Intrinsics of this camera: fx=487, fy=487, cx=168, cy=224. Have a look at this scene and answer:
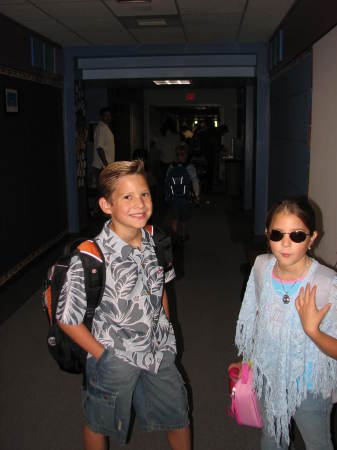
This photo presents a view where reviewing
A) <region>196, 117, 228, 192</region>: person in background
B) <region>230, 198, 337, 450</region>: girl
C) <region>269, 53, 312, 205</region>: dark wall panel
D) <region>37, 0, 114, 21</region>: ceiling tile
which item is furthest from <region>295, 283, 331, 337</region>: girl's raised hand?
<region>196, 117, 228, 192</region>: person in background

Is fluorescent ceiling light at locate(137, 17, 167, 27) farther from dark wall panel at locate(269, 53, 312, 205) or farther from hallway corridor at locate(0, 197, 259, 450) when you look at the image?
hallway corridor at locate(0, 197, 259, 450)

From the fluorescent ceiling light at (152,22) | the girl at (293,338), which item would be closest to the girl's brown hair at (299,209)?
the girl at (293,338)

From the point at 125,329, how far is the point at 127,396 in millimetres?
252

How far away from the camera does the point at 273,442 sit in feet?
6.28

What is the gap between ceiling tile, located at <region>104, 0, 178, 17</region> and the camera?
16.0 feet

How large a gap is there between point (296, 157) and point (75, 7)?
2.74 meters

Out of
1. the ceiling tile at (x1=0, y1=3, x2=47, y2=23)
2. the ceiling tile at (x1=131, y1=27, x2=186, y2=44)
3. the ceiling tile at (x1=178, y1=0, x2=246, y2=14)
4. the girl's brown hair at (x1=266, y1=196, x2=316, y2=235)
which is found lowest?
the girl's brown hair at (x1=266, y1=196, x2=316, y2=235)

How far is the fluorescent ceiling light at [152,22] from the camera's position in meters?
5.64

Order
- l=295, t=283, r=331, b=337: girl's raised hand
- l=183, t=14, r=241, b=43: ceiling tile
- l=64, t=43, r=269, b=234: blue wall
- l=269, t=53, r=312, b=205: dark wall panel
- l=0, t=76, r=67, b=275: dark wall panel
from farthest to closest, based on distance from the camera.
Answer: l=64, t=43, r=269, b=234: blue wall, l=183, t=14, r=241, b=43: ceiling tile, l=0, t=76, r=67, b=275: dark wall panel, l=269, t=53, r=312, b=205: dark wall panel, l=295, t=283, r=331, b=337: girl's raised hand

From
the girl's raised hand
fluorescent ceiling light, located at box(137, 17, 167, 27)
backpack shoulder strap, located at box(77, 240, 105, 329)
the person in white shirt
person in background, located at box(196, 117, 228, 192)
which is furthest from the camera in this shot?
person in background, located at box(196, 117, 228, 192)

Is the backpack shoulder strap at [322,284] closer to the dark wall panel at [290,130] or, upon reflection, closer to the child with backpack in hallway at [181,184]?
the dark wall panel at [290,130]

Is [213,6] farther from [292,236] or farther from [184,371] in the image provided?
[292,236]

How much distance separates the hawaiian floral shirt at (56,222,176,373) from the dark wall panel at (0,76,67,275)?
12.1 ft

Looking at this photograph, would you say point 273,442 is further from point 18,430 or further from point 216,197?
point 216,197
